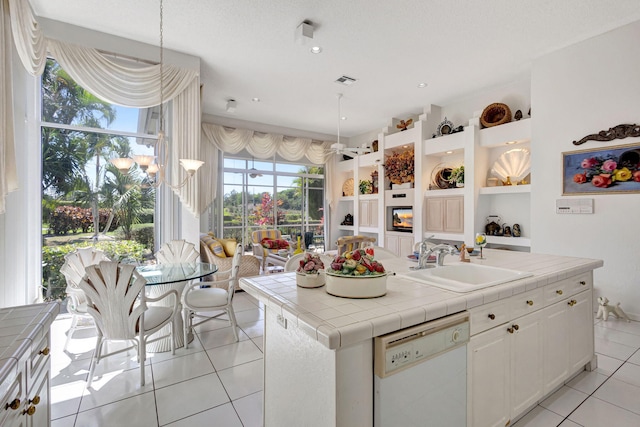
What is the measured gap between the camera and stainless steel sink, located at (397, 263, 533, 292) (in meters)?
1.61

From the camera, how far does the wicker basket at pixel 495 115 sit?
4684 mm

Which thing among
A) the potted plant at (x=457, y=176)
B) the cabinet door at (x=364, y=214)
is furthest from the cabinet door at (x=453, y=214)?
the cabinet door at (x=364, y=214)

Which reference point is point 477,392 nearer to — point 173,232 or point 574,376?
point 574,376

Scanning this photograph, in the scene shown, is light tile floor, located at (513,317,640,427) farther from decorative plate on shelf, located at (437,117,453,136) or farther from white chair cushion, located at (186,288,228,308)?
decorative plate on shelf, located at (437,117,453,136)

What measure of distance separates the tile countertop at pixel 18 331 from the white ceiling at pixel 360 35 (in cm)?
304

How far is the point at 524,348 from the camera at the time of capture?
5.60ft

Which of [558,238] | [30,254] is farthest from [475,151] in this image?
[30,254]

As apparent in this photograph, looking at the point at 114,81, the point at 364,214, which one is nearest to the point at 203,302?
the point at 114,81

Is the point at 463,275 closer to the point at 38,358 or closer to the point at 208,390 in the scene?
the point at 208,390

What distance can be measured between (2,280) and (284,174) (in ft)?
19.1

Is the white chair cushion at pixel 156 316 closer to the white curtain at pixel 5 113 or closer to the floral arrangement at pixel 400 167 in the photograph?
the white curtain at pixel 5 113

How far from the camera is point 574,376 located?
2.26 metres

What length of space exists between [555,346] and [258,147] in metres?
6.39

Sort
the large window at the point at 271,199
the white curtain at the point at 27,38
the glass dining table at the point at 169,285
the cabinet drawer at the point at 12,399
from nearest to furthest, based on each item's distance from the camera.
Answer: the cabinet drawer at the point at 12,399 < the white curtain at the point at 27,38 < the glass dining table at the point at 169,285 < the large window at the point at 271,199
